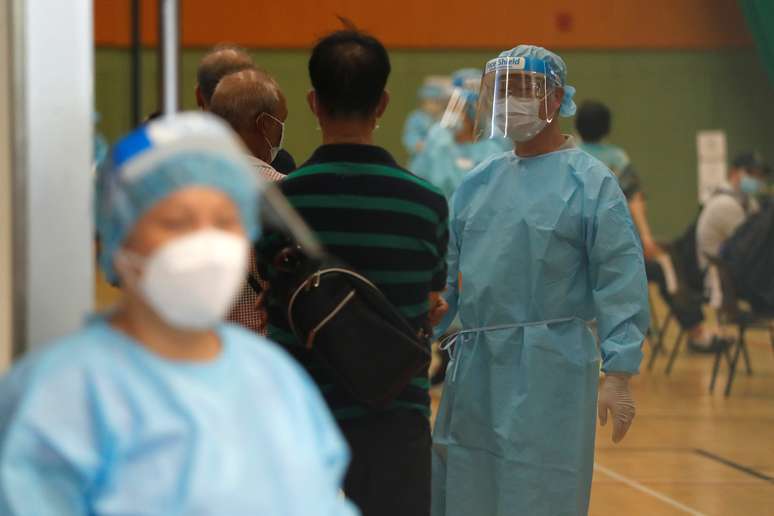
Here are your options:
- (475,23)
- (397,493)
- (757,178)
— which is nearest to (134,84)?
(397,493)

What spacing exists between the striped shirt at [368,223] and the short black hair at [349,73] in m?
0.07

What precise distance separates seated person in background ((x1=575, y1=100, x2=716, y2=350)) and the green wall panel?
4440mm

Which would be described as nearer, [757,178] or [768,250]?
[768,250]

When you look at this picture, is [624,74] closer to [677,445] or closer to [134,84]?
[677,445]

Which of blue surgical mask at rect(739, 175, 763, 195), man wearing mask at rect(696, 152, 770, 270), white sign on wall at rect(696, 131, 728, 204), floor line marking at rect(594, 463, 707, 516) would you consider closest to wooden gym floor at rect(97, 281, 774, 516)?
floor line marking at rect(594, 463, 707, 516)

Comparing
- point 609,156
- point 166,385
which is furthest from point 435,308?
point 609,156

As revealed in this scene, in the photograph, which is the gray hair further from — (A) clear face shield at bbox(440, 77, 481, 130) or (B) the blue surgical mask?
(B) the blue surgical mask

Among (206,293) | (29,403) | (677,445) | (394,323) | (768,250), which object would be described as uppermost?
(206,293)

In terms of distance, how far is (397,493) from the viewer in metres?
2.21

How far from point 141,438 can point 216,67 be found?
1710 millimetres

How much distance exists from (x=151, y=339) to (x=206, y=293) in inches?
4.2

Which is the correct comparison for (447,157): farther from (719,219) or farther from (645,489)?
(645,489)

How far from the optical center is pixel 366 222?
218 cm

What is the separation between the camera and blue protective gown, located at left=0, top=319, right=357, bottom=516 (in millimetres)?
1269
